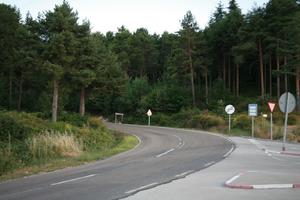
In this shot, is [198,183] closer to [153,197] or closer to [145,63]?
[153,197]

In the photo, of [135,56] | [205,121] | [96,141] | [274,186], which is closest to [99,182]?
[274,186]

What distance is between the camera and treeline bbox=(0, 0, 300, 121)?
42688 mm

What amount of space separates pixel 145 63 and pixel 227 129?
61230 mm

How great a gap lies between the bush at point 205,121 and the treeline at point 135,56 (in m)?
6.79

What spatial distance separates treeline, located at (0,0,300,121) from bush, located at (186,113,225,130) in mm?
6791

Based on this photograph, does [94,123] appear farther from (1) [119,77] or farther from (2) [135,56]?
(2) [135,56]

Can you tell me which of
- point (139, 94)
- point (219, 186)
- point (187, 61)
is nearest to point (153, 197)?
point (219, 186)

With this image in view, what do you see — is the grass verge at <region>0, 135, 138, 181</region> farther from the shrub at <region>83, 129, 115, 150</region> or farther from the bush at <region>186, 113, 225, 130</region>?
the bush at <region>186, 113, 225, 130</region>

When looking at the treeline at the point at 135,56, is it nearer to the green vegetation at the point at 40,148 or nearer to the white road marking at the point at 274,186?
the green vegetation at the point at 40,148

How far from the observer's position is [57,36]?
41.2 m

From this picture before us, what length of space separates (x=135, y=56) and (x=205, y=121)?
49734 mm

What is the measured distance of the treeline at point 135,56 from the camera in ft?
140

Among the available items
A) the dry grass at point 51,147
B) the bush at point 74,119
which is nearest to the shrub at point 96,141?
the dry grass at point 51,147

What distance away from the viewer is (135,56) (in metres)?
106
